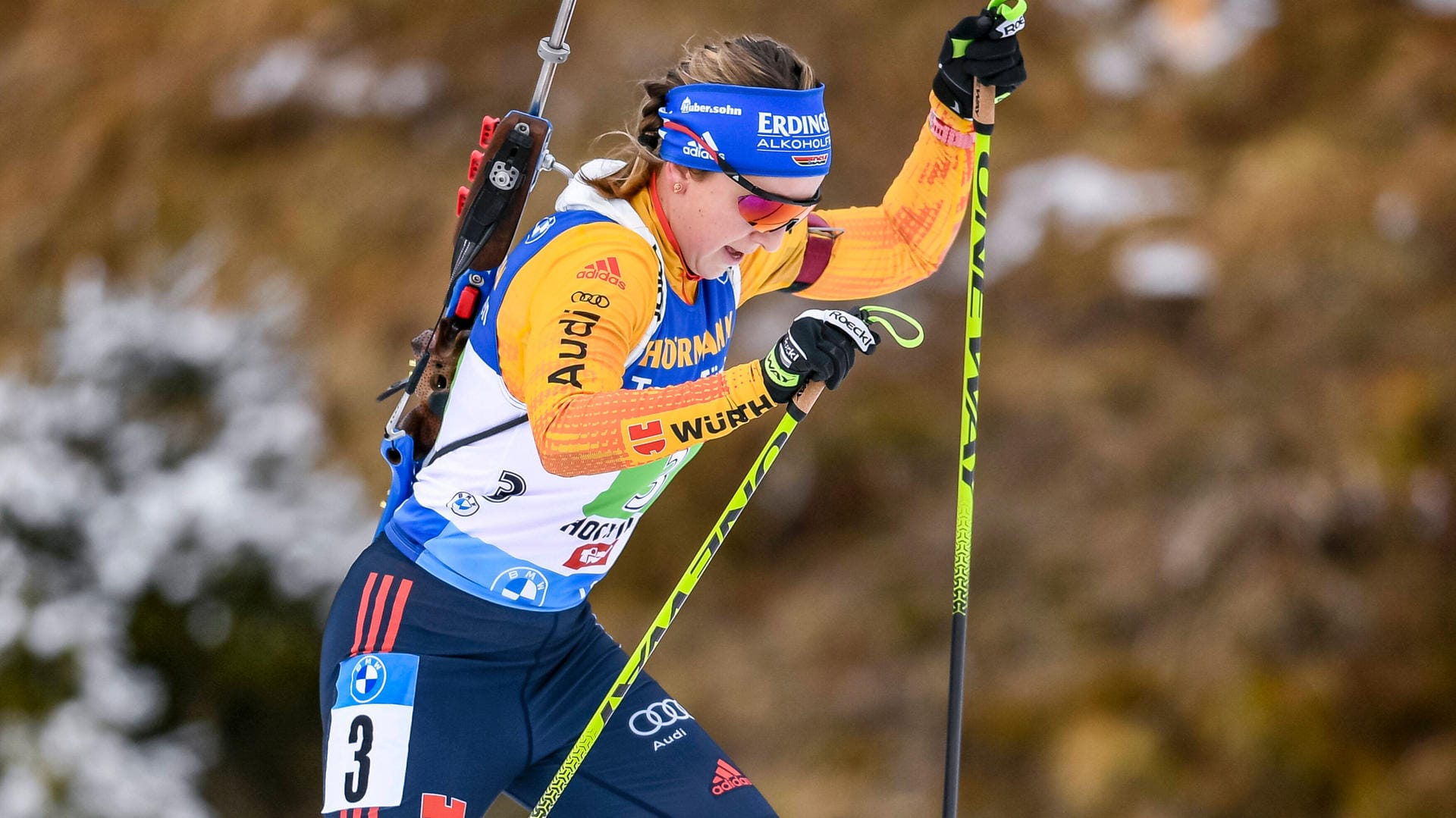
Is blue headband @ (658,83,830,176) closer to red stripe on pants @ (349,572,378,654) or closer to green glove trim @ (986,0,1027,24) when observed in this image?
green glove trim @ (986,0,1027,24)

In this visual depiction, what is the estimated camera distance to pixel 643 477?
212 centimetres

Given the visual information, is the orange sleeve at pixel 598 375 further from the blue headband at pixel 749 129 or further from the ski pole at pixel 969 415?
the ski pole at pixel 969 415

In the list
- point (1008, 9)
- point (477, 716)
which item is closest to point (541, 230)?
point (477, 716)

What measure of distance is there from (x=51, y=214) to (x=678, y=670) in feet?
12.7

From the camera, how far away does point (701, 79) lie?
2047 mm

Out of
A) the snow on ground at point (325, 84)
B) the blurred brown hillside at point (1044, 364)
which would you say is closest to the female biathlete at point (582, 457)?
the blurred brown hillside at point (1044, 364)

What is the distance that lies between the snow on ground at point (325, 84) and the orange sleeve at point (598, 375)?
512cm

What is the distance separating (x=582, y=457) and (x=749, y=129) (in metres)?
0.53

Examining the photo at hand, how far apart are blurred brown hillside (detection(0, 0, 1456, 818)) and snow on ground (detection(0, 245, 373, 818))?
0.21 m

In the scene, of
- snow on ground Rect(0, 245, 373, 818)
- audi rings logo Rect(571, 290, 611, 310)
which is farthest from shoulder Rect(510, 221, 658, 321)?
snow on ground Rect(0, 245, 373, 818)

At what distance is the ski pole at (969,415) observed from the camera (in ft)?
7.60

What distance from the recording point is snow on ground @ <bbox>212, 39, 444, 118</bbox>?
6734 mm

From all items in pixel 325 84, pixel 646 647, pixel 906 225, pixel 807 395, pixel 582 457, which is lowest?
pixel 646 647

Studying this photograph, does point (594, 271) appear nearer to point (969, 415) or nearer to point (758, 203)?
point (758, 203)
